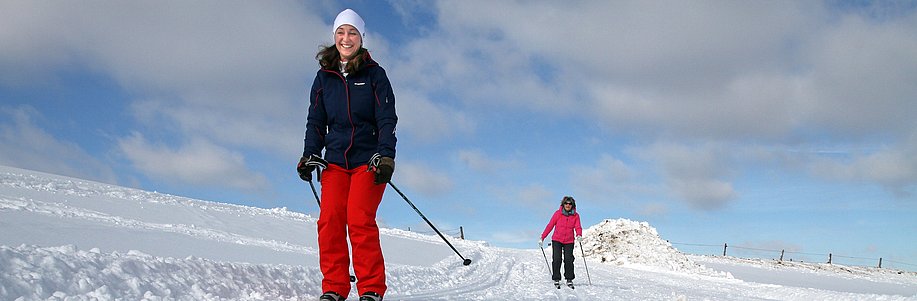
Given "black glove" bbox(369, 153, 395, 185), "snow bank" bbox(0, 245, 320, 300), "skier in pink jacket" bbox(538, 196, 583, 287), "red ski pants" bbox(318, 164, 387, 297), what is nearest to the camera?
"snow bank" bbox(0, 245, 320, 300)

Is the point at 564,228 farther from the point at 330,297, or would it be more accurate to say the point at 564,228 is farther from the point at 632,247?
the point at 632,247

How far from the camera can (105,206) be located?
13188 millimetres

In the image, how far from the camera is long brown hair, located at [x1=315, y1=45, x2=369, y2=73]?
15.3ft

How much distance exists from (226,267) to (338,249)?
1555mm

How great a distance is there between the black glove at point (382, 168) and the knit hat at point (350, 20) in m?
1.11

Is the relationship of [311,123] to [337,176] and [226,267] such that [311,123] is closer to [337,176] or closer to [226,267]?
[337,176]

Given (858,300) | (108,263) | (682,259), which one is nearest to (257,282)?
(108,263)

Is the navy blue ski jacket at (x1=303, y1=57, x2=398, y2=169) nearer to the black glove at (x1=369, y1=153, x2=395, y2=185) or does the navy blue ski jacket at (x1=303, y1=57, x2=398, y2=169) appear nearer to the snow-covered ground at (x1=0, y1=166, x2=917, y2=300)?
the black glove at (x1=369, y1=153, x2=395, y2=185)

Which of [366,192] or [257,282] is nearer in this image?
[366,192]

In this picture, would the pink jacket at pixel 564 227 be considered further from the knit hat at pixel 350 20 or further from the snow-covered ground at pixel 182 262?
the knit hat at pixel 350 20

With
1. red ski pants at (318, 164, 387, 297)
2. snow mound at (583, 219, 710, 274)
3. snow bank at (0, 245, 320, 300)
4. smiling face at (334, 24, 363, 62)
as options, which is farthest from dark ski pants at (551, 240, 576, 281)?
snow mound at (583, 219, 710, 274)

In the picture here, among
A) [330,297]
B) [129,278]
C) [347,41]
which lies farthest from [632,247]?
[129,278]

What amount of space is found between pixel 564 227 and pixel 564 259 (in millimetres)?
→ 666

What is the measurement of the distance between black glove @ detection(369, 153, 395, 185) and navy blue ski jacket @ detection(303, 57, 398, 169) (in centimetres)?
7
